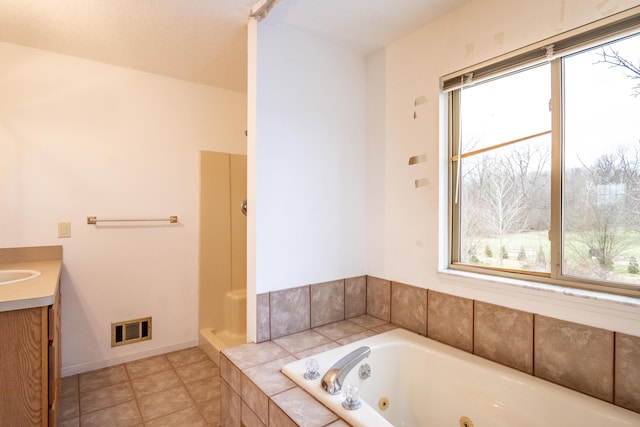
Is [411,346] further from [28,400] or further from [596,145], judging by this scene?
[28,400]

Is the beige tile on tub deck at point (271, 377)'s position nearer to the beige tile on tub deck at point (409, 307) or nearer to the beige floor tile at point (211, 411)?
the beige floor tile at point (211, 411)

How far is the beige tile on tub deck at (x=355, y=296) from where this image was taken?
7.12ft

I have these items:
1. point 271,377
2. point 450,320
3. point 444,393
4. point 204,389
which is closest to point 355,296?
point 450,320

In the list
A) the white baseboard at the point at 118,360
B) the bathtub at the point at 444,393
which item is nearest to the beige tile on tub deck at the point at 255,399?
the bathtub at the point at 444,393

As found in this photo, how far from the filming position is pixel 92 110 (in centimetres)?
237

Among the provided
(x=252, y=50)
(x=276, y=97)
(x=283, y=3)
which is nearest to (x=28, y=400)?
(x=276, y=97)

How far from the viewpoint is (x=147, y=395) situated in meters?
2.09

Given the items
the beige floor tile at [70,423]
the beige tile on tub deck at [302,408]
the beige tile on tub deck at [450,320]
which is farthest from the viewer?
the beige floor tile at [70,423]

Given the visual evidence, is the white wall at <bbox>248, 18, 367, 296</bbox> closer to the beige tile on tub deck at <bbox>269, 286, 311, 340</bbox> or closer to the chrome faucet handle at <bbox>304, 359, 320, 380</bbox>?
the beige tile on tub deck at <bbox>269, 286, 311, 340</bbox>

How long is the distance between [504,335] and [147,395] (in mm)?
2137

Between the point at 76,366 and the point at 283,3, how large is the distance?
277 centimetres

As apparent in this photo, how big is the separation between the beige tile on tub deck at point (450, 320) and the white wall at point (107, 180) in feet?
6.42

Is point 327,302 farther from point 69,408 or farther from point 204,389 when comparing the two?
point 69,408

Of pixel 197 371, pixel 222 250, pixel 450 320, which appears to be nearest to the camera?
pixel 450 320
